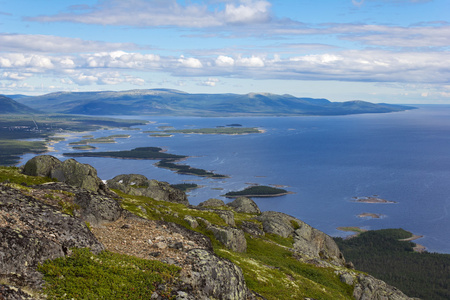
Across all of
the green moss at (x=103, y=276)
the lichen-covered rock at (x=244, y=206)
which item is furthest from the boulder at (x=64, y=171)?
the lichen-covered rock at (x=244, y=206)

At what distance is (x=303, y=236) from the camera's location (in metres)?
80.8

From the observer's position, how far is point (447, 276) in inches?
5974

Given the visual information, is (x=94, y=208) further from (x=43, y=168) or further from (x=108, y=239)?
(x=43, y=168)

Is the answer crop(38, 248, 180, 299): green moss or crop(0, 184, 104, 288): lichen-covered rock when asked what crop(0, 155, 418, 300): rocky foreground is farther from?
crop(38, 248, 180, 299): green moss

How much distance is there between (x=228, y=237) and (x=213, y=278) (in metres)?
24.3

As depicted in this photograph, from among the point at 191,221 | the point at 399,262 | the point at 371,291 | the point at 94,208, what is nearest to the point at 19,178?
the point at 94,208

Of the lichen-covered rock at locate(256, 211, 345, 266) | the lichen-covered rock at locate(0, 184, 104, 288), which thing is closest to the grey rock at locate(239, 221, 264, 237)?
the lichen-covered rock at locate(256, 211, 345, 266)

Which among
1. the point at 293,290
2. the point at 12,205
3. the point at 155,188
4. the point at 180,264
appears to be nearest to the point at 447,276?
the point at 155,188

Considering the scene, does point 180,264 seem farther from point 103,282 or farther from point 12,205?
point 12,205

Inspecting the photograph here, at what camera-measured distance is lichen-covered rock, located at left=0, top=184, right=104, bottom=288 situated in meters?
24.1

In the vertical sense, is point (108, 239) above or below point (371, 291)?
above

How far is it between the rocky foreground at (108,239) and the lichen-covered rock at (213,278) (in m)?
0.07

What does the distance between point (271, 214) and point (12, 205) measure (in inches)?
2413

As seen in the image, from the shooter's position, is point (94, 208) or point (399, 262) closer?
point (94, 208)
